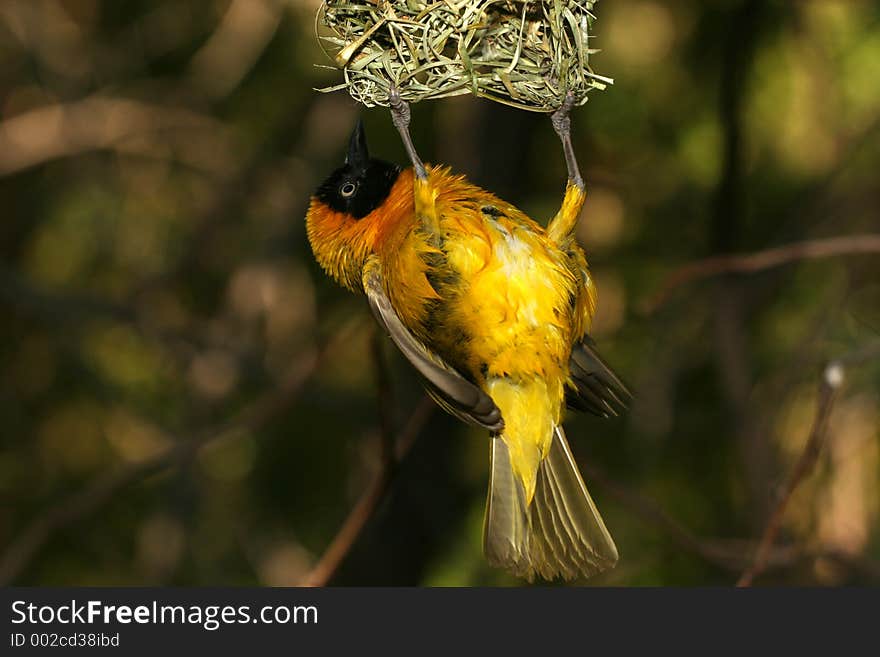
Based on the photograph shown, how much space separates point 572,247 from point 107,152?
3893 millimetres

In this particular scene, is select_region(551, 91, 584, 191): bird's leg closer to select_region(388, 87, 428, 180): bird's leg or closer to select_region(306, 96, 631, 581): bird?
select_region(306, 96, 631, 581): bird

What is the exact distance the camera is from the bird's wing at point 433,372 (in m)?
2.72

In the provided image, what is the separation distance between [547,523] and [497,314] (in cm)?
70

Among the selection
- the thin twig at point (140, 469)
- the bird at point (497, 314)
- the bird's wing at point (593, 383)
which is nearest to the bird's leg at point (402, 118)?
the bird at point (497, 314)

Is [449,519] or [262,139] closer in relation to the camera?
[449,519]

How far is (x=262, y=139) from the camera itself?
621 centimetres

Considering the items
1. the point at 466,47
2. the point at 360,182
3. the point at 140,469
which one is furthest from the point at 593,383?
the point at 140,469

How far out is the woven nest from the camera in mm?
2521

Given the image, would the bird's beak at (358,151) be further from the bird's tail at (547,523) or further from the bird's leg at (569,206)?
the bird's tail at (547,523)

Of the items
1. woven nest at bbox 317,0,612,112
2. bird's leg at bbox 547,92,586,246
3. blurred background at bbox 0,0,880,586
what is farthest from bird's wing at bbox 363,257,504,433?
blurred background at bbox 0,0,880,586

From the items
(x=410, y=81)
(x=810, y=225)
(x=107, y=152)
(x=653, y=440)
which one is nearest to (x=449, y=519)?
(x=653, y=440)

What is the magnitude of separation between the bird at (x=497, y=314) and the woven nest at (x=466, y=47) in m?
0.11

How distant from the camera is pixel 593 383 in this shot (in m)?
3.21

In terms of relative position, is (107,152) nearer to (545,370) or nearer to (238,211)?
(238,211)
